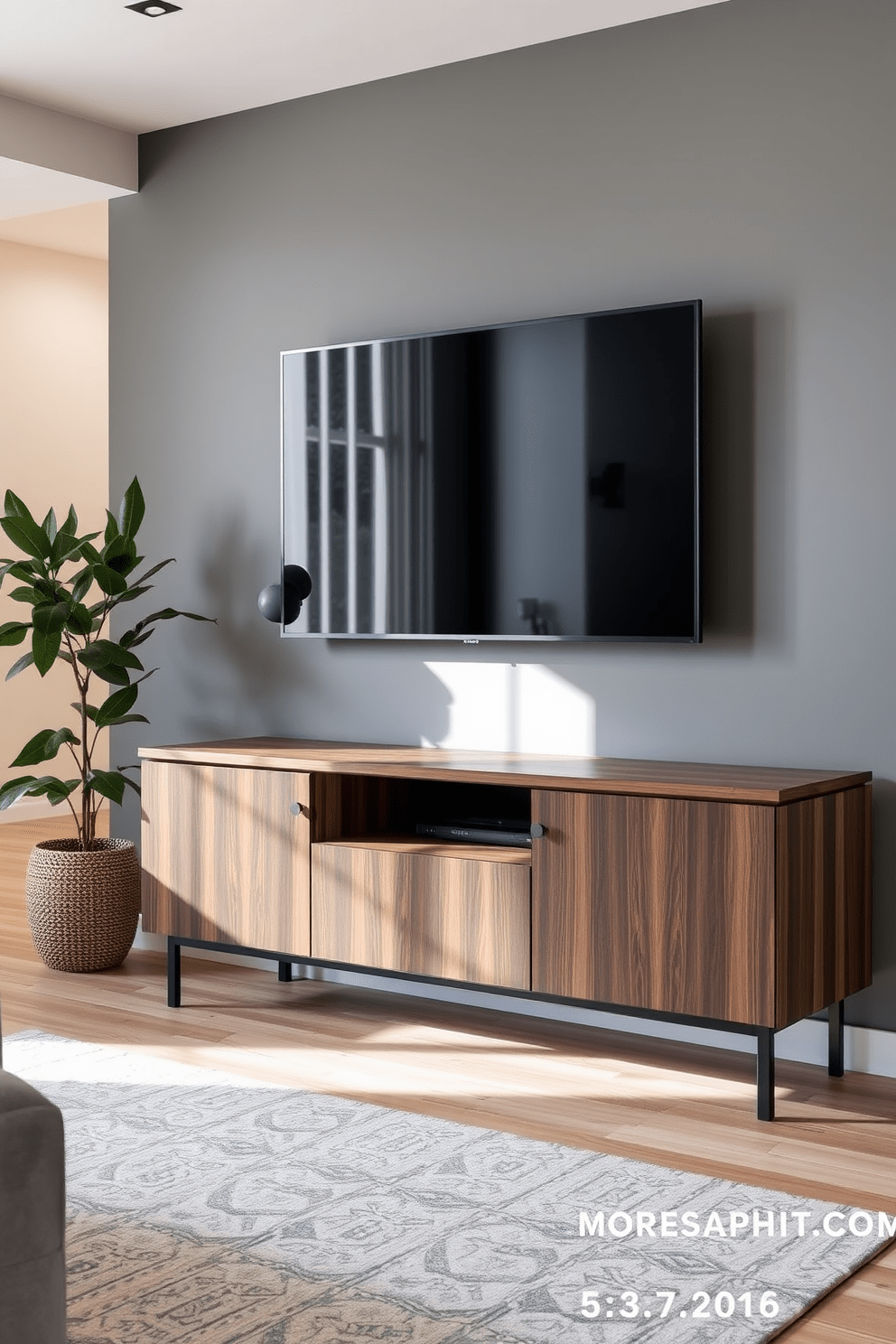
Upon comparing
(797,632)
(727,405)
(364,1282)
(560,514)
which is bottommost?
(364,1282)

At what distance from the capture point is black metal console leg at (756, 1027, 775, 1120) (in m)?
2.81

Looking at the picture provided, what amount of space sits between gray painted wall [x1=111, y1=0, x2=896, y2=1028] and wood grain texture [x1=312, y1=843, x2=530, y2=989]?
1.75ft

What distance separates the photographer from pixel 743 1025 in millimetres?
2807

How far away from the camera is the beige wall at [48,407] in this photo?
6.45m

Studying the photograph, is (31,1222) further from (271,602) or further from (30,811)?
(30,811)

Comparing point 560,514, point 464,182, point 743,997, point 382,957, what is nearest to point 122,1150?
point 382,957

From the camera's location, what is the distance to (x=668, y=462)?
3.26 metres

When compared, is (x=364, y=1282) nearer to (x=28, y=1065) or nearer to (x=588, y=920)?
(x=588, y=920)

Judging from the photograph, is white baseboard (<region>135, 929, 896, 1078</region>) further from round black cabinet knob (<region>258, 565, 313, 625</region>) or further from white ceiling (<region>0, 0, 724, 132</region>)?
white ceiling (<region>0, 0, 724, 132</region>)

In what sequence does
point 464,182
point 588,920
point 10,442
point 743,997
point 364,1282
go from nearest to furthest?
point 364,1282 < point 743,997 < point 588,920 < point 464,182 < point 10,442

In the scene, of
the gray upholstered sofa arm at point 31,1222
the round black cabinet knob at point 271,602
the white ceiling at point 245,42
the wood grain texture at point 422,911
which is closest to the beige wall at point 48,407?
the white ceiling at point 245,42

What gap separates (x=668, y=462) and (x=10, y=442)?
4080 mm

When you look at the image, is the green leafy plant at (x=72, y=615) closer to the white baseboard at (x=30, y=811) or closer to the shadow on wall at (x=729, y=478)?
the shadow on wall at (x=729, y=478)

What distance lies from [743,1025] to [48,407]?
193 inches
